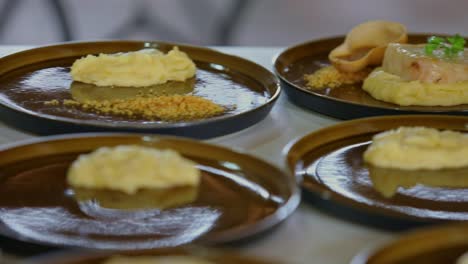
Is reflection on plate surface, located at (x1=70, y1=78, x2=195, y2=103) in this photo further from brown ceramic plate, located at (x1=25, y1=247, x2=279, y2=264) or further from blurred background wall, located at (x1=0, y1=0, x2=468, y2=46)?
blurred background wall, located at (x1=0, y1=0, x2=468, y2=46)

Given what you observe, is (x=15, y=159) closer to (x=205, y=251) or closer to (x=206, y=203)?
(x=206, y=203)

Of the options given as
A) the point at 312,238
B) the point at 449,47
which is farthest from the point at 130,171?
the point at 449,47

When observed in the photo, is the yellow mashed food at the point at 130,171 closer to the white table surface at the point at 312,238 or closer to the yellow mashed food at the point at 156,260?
the white table surface at the point at 312,238

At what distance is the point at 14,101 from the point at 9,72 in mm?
226

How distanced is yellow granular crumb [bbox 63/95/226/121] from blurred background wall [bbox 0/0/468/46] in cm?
259

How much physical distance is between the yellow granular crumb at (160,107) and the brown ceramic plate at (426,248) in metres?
0.74

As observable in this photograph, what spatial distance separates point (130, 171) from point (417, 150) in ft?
1.85

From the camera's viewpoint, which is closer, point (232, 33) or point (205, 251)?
point (205, 251)

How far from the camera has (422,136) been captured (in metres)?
1.82

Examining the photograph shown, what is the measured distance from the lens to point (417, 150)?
178cm

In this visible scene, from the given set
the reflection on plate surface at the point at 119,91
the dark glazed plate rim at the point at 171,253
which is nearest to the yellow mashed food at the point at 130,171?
the dark glazed plate rim at the point at 171,253

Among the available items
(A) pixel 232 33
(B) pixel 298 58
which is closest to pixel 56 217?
(B) pixel 298 58

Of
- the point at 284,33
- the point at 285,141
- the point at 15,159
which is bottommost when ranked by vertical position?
the point at 284,33

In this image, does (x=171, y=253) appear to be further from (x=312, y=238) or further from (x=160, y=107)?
(x=160, y=107)
